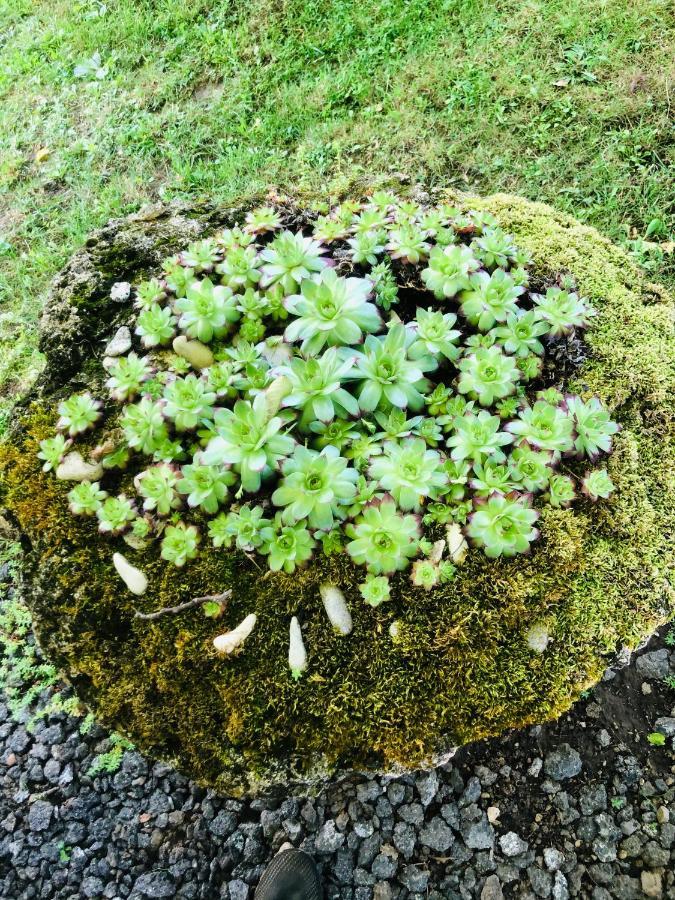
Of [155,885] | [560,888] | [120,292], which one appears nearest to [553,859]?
[560,888]

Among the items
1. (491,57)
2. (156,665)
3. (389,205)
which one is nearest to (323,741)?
(156,665)

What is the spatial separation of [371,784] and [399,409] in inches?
56.8

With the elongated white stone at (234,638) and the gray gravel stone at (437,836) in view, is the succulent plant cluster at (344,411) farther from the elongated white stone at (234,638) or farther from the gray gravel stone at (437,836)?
the gray gravel stone at (437,836)

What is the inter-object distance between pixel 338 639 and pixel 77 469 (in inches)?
41.5

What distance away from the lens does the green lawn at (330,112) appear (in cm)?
433

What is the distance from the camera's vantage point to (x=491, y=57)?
15.9 feet

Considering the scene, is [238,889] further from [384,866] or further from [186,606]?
[186,606]

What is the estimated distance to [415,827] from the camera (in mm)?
2385

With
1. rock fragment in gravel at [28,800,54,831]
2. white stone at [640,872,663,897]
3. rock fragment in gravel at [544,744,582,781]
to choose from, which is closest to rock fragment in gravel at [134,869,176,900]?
rock fragment in gravel at [28,800,54,831]

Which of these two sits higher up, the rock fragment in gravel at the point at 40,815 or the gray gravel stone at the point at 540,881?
the rock fragment in gravel at the point at 40,815

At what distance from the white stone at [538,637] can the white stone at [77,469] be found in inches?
59.9

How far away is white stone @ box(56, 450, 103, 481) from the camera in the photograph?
7.28 ft

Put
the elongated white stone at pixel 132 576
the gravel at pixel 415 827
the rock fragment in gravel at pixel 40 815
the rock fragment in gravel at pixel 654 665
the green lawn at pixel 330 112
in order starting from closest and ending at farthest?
the elongated white stone at pixel 132 576 → the gravel at pixel 415 827 → the rock fragment in gravel at pixel 40 815 → the rock fragment in gravel at pixel 654 665 → the green lawn at pixel 330 112

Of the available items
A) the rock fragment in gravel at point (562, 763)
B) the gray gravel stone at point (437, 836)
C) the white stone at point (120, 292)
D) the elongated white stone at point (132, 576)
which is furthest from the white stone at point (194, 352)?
the rock fragment in gravel at point (562, 763)
